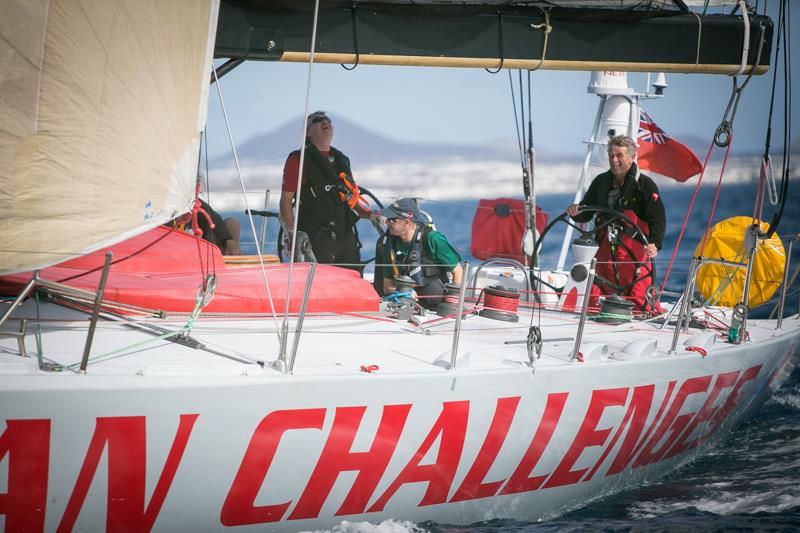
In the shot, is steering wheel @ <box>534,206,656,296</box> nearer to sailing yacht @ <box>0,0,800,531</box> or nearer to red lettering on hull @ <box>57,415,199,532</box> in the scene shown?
sailing yacht @ <box>0,0,800,531</box>

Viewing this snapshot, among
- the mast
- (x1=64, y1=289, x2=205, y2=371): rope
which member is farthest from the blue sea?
the mast

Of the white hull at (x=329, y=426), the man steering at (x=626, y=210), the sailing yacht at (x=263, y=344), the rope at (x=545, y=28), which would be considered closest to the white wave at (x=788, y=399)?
the sailing yacht at (x=263, y=344)

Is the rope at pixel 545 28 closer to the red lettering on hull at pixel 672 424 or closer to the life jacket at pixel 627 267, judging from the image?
the life jacket at pixel 627 267

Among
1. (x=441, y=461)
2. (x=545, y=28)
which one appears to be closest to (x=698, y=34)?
(x=545, y=28)

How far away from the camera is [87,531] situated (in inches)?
109

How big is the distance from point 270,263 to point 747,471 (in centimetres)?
262

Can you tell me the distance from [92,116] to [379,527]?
68.2 inches

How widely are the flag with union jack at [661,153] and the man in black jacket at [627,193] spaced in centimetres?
180

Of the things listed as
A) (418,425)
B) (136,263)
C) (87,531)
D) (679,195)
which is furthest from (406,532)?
(679,195)

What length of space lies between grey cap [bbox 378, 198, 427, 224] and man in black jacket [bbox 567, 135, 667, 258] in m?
0.88

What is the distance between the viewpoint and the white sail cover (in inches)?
106

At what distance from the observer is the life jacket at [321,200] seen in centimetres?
491

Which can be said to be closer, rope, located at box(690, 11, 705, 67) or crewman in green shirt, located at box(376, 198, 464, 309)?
rope, located at box(690, 11, 705, 67)

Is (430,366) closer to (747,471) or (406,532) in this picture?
(406,532)
